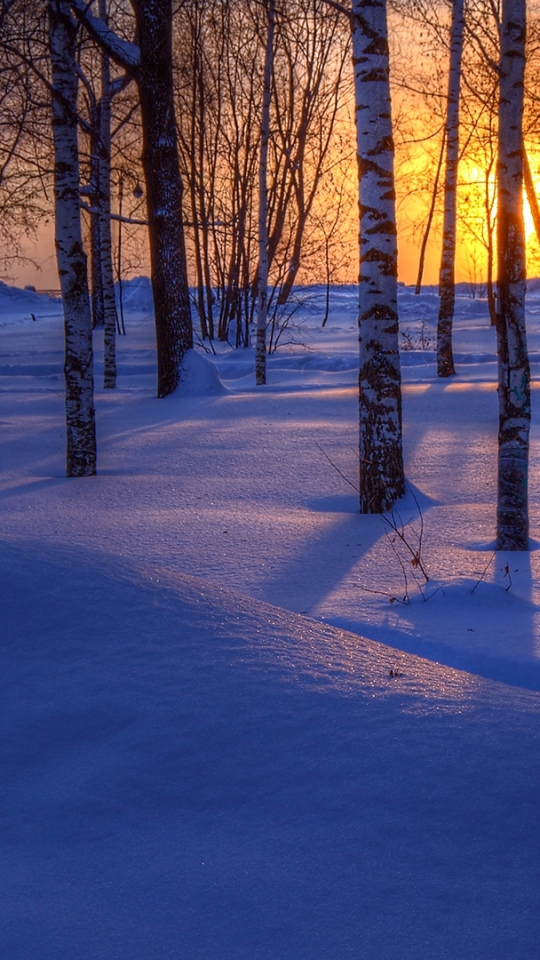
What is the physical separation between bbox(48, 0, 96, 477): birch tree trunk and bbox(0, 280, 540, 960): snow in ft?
5.24

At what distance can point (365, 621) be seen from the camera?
3484 mm

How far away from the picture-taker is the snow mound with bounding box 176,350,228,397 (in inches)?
462

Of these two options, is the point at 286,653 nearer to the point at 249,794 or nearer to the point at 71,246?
the point at 249,794

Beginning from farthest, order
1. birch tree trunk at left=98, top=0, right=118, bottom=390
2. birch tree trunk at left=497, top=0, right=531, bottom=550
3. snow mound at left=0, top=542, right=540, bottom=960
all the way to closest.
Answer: birch tree trunk at left=98, top=0, right=118, bottom=390 → birch tree trunk at left=497, top=0, right=531, bottom=550 → snow mound at left=0, top=542, right=540, bottom=960

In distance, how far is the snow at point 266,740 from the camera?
5.58 ft

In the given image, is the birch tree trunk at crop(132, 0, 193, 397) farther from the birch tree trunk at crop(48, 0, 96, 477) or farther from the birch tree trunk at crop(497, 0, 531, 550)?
the birch tree trunk at crop(497, 0, 531, 550)

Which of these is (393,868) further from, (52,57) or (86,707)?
(52,57)

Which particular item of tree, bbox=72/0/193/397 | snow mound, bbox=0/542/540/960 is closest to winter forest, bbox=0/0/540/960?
snow mound, bbox=0/542/540/960

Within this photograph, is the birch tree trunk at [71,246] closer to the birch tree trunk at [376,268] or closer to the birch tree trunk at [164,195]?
the birch tree trunk at [376,268]

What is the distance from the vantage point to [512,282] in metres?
4.40

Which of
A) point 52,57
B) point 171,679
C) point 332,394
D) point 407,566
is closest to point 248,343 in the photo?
point 332,394

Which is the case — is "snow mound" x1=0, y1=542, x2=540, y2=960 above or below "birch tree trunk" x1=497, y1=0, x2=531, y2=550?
below

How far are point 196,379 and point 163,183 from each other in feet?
8.99

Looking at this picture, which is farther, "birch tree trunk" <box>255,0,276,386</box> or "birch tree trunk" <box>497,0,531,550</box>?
"birch tree trunk" <box>255,0,276,386</box>
